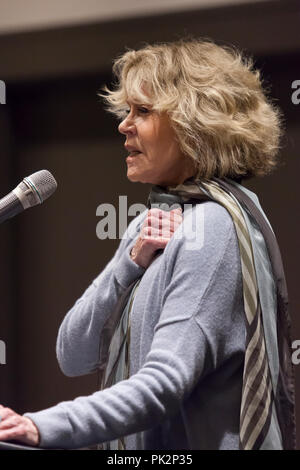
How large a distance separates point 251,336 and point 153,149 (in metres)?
0.39

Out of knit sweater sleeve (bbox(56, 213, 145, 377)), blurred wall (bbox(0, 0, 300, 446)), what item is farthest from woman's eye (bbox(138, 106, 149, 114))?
blurred wall (bbox(0, 0, 300, 446))

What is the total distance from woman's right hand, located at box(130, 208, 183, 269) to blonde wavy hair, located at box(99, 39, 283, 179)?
3.8 inches

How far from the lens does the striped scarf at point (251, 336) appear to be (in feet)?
3.82

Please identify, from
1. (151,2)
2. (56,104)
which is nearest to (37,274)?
(56,104)

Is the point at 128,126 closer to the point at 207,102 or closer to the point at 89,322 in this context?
the point at 207,102

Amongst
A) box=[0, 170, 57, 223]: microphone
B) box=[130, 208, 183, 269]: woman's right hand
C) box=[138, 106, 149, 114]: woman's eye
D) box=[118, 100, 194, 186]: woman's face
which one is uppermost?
box=[138, 106, 149, 114]: woman's eye

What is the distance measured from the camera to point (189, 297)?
1.15m

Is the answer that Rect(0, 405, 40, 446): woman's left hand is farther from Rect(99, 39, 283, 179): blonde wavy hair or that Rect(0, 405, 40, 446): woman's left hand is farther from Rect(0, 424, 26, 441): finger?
Rect(99, 39, 283, 179): blonde wavy hair

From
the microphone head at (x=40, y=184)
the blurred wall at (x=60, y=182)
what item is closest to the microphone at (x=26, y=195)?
the microphone head at (x=40, y=184)

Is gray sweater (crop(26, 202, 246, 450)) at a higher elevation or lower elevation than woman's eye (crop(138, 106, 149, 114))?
lower

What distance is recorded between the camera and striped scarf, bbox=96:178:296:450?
1.16 meters

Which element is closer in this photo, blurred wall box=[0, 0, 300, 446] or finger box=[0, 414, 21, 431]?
finger box=[0, 414, 21, 431]
